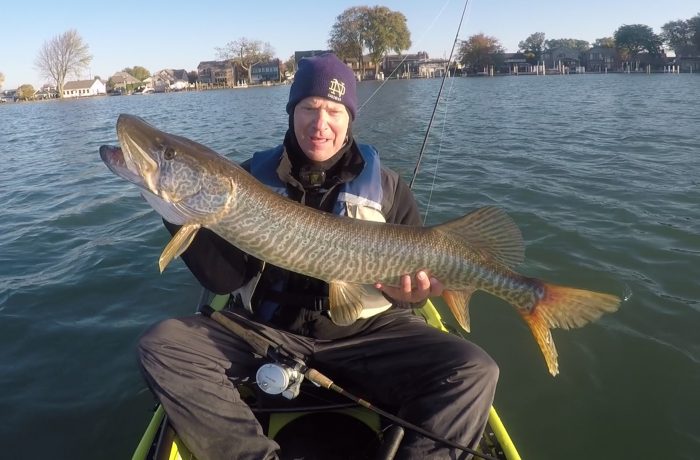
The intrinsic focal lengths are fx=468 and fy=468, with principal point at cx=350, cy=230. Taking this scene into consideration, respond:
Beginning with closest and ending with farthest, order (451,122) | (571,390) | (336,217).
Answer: (336,217), (571,390), (451,122)

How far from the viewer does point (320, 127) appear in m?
2.69

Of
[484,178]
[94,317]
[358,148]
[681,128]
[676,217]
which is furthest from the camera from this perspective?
[681,128]

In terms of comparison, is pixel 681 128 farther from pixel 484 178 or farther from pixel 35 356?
pixel 35 356

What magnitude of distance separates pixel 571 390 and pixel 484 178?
6054mm

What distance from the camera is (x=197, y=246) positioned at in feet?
8.28

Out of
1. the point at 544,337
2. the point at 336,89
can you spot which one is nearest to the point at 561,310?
the point at 544,337

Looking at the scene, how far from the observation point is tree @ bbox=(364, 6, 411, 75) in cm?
7669

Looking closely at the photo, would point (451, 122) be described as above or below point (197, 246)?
above

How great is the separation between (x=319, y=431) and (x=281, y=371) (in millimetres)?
494

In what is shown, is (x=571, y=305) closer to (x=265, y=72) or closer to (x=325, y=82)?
(x=325, y=82)

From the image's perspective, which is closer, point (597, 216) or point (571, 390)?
point (571, 390)

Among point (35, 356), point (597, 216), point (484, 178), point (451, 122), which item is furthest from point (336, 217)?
point (451, 122)

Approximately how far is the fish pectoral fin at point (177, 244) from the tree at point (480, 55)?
90.7 metres

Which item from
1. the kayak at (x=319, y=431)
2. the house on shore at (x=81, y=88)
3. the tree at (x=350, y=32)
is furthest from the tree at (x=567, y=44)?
the kayak at (x=319, y=431)
